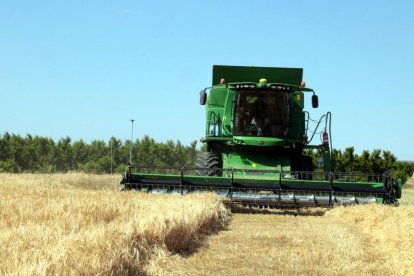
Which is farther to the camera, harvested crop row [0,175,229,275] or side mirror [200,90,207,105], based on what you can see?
side mirror [200,90,207,105]

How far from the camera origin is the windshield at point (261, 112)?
1273cm

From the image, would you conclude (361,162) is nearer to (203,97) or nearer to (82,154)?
(203,97)

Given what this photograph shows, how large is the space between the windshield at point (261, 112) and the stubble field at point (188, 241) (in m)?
3.67

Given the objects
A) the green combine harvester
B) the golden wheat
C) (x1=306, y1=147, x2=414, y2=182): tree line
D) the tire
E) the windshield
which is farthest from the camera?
(x1=306, y1=147, x2=414, y2=182): tree line

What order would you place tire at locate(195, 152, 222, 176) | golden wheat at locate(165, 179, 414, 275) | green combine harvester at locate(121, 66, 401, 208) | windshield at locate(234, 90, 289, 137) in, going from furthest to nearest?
1. windshield at locate(234, 90, 289, 137)
2. tire at locate(195, 152, 222, 176)
3. green combine harvester at locate(121, 66, 401, 208)
4. golden wheat at locate(165, 179, 414, 275)

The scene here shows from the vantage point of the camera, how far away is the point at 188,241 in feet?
20.8

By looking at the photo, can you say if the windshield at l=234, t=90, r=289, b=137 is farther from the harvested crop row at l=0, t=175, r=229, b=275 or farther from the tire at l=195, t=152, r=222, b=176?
the harvested crop row at l=0, t=175, r=229, b=275

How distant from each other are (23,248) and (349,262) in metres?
3.03

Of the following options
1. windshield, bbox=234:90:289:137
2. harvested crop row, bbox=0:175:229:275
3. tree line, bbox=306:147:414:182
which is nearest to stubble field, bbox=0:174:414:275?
harvested crop row, bbox=0:175:229:275

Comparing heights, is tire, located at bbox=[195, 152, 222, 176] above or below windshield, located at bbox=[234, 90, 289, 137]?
below

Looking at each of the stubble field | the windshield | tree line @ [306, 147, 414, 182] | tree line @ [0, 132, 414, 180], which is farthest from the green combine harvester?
tree line @ [0, 132, 414, 180]

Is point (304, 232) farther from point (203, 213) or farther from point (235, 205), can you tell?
point (235, 205)

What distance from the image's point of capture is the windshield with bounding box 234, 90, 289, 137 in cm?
1273

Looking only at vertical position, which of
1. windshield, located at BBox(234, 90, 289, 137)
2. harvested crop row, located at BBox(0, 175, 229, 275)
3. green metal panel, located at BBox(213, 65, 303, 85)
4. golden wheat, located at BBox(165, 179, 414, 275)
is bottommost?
golden wheat, located at BBox(165, 179, 414, 275)
